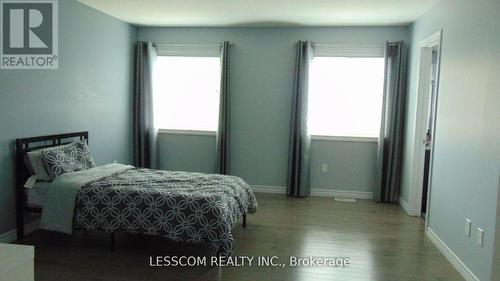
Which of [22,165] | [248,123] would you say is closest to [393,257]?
[248,123]

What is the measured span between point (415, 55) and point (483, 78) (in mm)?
2053

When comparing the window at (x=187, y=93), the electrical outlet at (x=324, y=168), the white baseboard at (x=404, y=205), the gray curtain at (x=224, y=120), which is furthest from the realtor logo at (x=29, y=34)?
the white baseboard at (x=404, y=205)

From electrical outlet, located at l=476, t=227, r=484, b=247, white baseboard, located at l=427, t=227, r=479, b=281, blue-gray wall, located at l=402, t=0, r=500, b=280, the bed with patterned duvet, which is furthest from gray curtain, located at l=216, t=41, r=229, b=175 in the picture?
electrical outlet, located at l=476, t=227, r=484, b=247

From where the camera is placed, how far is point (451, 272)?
3.04 m

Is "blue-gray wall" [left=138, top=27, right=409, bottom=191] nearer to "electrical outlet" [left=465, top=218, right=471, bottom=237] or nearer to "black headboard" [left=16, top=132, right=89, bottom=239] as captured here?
"electrical outlet" [left=465, top=218, right=471, bottom=237]

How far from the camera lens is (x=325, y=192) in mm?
5535

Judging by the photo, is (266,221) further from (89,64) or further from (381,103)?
(89,64)

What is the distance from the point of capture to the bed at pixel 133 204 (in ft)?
9.84

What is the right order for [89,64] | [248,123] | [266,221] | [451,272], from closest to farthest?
[451,272], [266,221], [89,64], [248,123]

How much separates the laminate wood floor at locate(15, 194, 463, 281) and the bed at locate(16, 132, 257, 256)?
8.9 inches

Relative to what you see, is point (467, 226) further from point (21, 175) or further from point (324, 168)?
point (21, 175)

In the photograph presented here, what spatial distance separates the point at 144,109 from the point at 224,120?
4.14 feet

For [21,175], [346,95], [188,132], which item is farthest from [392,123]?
[21,175]

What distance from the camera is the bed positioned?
3.00m
